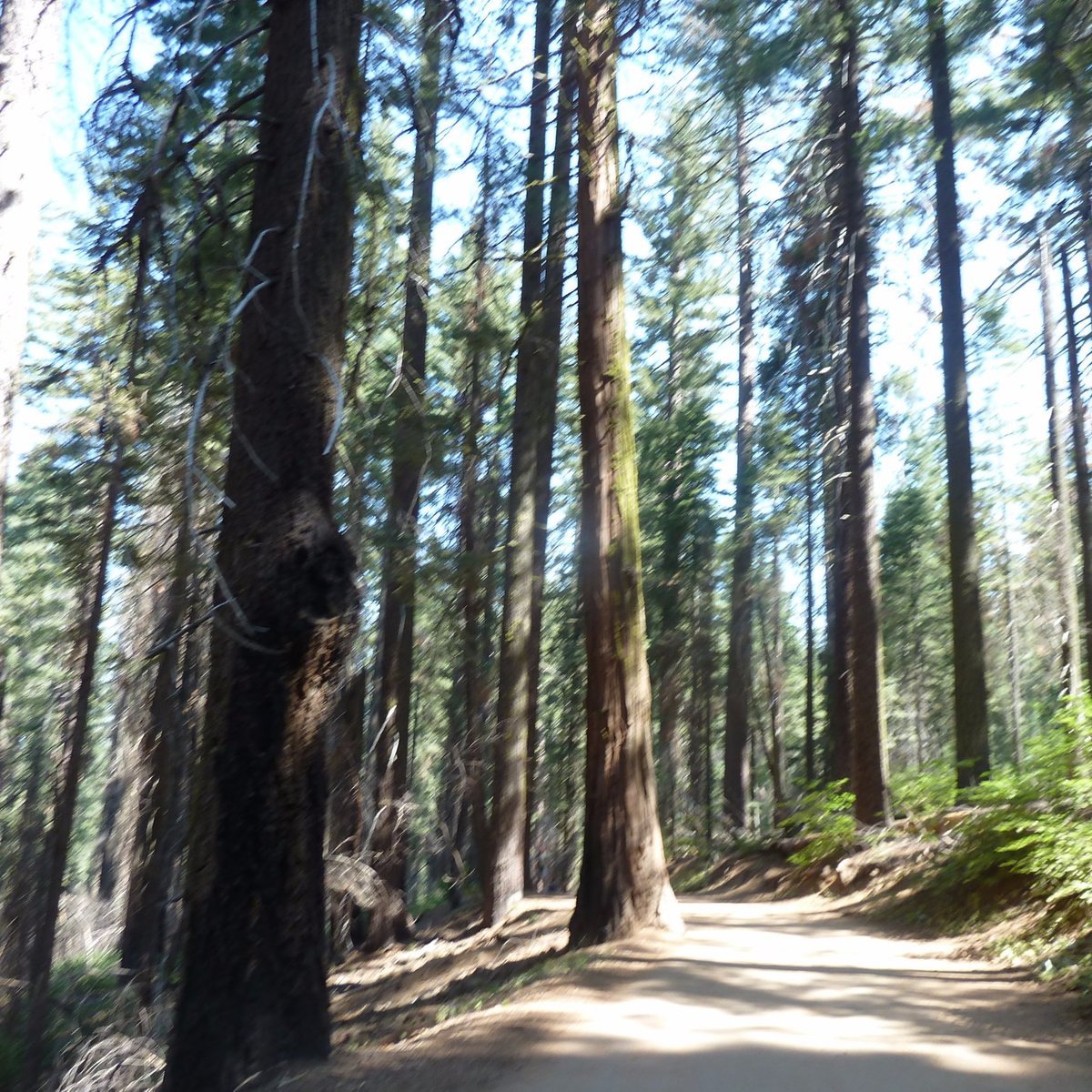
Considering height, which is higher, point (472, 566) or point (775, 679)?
point (775, 679)

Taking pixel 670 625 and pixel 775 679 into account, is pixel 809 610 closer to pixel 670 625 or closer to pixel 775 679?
pixel 670 625

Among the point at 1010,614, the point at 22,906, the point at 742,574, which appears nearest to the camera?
the point at 22,906

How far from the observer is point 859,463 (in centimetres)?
1631

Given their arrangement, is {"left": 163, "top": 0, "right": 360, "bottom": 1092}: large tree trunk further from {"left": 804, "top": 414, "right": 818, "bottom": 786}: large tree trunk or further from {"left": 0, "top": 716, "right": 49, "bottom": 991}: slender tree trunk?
{"left": 804, "top": 414, "right": 818, "bottom": 786}: large tree trunk

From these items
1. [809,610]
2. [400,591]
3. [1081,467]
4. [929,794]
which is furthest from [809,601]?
[400,591]

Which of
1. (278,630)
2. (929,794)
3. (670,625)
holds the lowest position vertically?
(929,794)

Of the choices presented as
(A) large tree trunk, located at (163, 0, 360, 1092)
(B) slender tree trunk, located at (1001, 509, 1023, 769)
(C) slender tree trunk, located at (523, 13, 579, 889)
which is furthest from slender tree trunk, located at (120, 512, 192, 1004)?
(B) slender tree trunk, located at (1001, 509, 1023, 769)

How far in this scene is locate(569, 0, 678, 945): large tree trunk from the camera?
923 cm

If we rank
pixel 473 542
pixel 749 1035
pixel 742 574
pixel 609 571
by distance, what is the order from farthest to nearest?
pixel 742 574, pixel 473 542, pixel 609 571, pixel 749 1035

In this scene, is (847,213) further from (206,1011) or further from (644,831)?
(206,1011)

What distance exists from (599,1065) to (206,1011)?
222 cm

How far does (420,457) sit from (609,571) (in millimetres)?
4732

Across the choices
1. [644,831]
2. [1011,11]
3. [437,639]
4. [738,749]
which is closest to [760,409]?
[738,749]

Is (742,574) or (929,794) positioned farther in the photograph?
(742,574)
